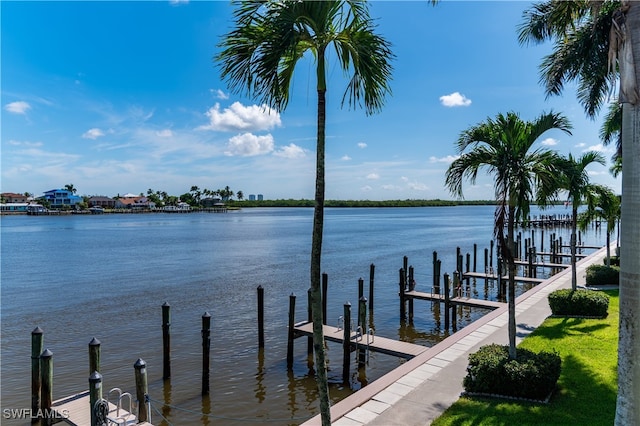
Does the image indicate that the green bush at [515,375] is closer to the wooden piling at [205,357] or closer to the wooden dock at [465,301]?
the wooden piling at [205,357]

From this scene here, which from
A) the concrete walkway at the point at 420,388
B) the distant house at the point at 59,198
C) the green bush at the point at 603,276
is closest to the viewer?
the concrete walkway at the point at 420,388

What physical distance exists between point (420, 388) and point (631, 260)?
5.54 m

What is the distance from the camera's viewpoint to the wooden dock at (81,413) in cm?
938

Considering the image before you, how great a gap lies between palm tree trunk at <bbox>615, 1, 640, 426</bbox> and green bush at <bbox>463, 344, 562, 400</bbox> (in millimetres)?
3102

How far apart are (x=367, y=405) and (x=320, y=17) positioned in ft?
24.2

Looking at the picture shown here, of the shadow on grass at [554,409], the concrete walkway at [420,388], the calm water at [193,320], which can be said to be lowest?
the calm water at [193,320]

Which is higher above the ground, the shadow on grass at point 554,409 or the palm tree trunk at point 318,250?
the palm tree trunk at point 318,250

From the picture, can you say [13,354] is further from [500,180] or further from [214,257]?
[214,257]

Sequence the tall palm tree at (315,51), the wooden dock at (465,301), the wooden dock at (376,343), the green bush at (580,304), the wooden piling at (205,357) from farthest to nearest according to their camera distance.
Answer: the wooden dock at (465,301)
the green bush at (580,304)
the wooden dock at (376,343)
the wooden piling at (205,357)
the tall palm tree at (315,51)

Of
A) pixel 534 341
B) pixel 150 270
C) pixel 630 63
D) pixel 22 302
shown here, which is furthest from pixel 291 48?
pixel 150 270

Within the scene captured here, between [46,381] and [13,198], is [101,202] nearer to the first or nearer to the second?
[13,198]

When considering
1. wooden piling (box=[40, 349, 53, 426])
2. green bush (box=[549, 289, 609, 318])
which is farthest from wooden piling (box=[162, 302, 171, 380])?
green bush (box=[549, 289, 609, 318])

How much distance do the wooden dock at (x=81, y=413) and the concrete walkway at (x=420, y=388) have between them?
3961mm

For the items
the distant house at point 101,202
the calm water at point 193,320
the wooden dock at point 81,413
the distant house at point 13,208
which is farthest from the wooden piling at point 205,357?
the distant house at point 101,202
